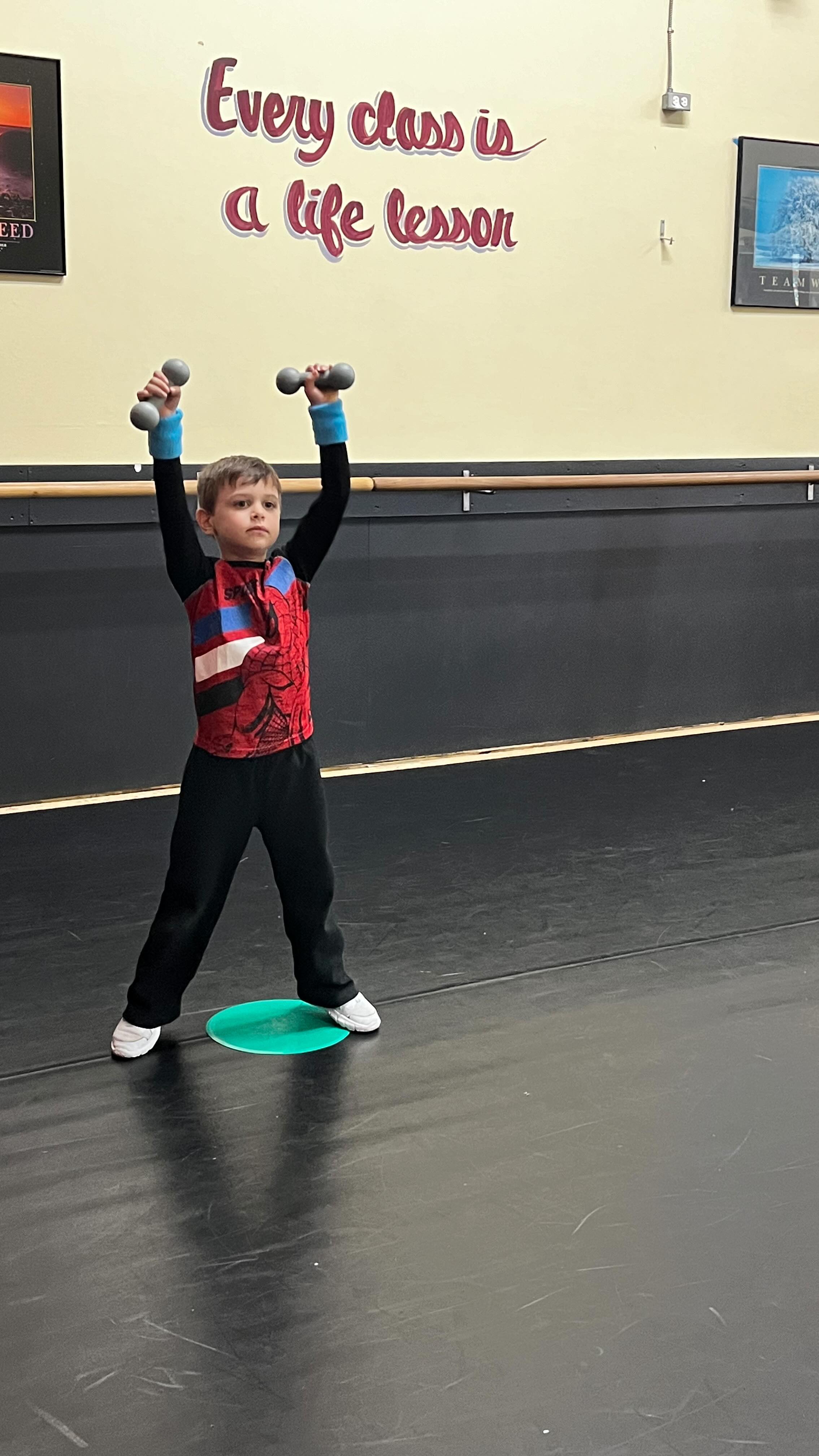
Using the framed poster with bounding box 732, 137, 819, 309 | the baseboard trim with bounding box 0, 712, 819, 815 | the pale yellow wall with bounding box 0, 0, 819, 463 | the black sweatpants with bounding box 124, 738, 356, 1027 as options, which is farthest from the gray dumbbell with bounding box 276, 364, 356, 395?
the framed poster with bounding box 732, 137, 819, 309

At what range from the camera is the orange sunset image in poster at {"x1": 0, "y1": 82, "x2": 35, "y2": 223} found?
11.3 ft

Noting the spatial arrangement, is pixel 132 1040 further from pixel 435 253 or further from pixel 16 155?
pixel 435 253

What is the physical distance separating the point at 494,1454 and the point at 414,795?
2500 mm

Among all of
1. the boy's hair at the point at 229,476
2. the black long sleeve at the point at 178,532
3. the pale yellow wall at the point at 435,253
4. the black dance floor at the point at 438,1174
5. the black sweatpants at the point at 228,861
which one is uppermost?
the pale yellow wall at the point at 435,253

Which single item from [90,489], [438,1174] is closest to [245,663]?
[438,1174]

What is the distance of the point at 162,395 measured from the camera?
2164 millimetres

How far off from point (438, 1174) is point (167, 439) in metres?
1.13

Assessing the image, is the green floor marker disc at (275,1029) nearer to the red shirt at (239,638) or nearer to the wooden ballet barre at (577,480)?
the red shirt at (239,638)

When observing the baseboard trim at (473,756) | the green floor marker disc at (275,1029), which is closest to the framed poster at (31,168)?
the baseboard trim at (473,756)

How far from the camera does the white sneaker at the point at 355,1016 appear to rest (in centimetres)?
235

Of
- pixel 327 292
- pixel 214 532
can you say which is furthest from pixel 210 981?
pixel 327 292

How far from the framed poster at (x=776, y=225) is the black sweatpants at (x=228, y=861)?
9.45 feet

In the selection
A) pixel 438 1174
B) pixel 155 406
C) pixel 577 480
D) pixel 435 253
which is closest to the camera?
pixel 438 1174

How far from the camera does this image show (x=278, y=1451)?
4.50ft
